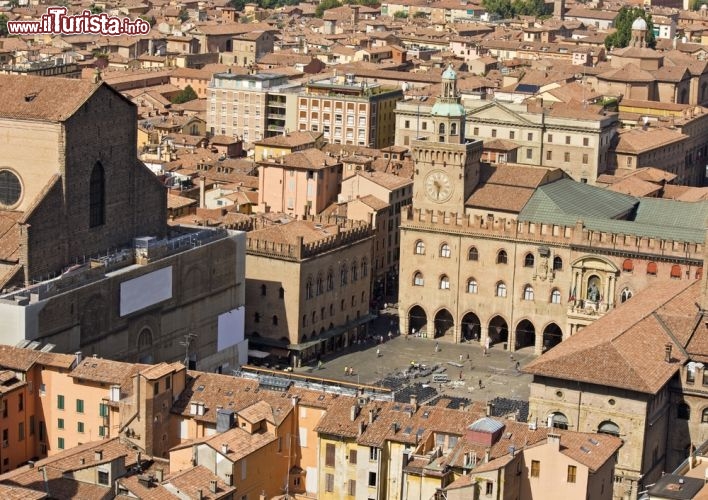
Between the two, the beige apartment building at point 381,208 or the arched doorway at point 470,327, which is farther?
the beige apartment building at point 381,208

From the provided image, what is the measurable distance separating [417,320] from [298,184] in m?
13.1

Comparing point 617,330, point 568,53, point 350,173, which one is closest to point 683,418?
point 617,330

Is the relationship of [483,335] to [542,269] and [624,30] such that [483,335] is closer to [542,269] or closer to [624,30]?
[542,269]

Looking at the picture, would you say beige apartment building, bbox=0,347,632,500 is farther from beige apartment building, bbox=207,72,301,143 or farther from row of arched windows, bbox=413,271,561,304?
beige apartment building, bbox=207,72,301,143

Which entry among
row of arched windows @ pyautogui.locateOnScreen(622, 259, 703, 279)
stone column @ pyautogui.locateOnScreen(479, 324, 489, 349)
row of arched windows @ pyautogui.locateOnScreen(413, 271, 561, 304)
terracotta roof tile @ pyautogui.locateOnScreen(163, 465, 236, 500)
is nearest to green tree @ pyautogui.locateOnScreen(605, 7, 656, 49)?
row of arched windows @ pyautogui.locateOnScreen(413, 271, 561, 304)

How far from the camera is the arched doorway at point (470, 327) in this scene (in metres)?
102

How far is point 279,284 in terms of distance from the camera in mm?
95625

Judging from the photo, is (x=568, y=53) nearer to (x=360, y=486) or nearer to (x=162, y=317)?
(x=162, y=317)

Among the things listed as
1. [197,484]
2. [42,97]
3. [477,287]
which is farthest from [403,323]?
[197,484]

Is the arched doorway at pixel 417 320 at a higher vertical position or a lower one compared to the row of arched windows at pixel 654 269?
lower

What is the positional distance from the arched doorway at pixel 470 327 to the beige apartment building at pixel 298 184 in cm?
1349

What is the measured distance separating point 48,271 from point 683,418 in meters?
27.9

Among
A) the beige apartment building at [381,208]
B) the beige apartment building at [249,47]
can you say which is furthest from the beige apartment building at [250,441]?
the beige apartment building at [249,47]

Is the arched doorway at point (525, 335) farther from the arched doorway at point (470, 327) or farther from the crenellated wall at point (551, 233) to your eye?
the crenellated wall at point (551, 233)
